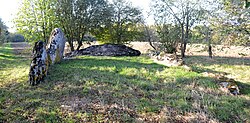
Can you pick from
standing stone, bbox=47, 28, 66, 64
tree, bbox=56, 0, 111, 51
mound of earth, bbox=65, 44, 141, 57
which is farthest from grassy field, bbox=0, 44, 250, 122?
tree, bbox=56, 0, 111, 51

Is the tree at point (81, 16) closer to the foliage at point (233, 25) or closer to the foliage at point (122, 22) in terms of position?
the foliage at point (122, 22)

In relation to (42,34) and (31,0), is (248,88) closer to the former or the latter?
(42,34)

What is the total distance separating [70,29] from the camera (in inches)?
750

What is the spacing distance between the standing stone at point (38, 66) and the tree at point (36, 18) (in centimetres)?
1113

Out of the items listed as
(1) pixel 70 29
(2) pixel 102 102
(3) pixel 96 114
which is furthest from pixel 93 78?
(1) pixel 70 29

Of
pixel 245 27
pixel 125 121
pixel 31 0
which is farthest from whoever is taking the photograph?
pixel 31 0

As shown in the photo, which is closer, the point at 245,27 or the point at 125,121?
the point at 125,121

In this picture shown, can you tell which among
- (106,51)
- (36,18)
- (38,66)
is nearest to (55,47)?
(38,66)

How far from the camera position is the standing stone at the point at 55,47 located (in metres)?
10.1

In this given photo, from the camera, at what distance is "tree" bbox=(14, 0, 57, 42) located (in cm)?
1788

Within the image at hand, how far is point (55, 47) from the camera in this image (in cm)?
1030

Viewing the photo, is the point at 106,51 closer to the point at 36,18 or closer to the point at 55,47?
the point at 36,18

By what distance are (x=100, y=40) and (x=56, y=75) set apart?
48.4 feet

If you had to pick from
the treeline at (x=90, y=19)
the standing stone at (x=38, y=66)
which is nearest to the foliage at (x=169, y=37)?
the treeline at (x=90, y=19)
